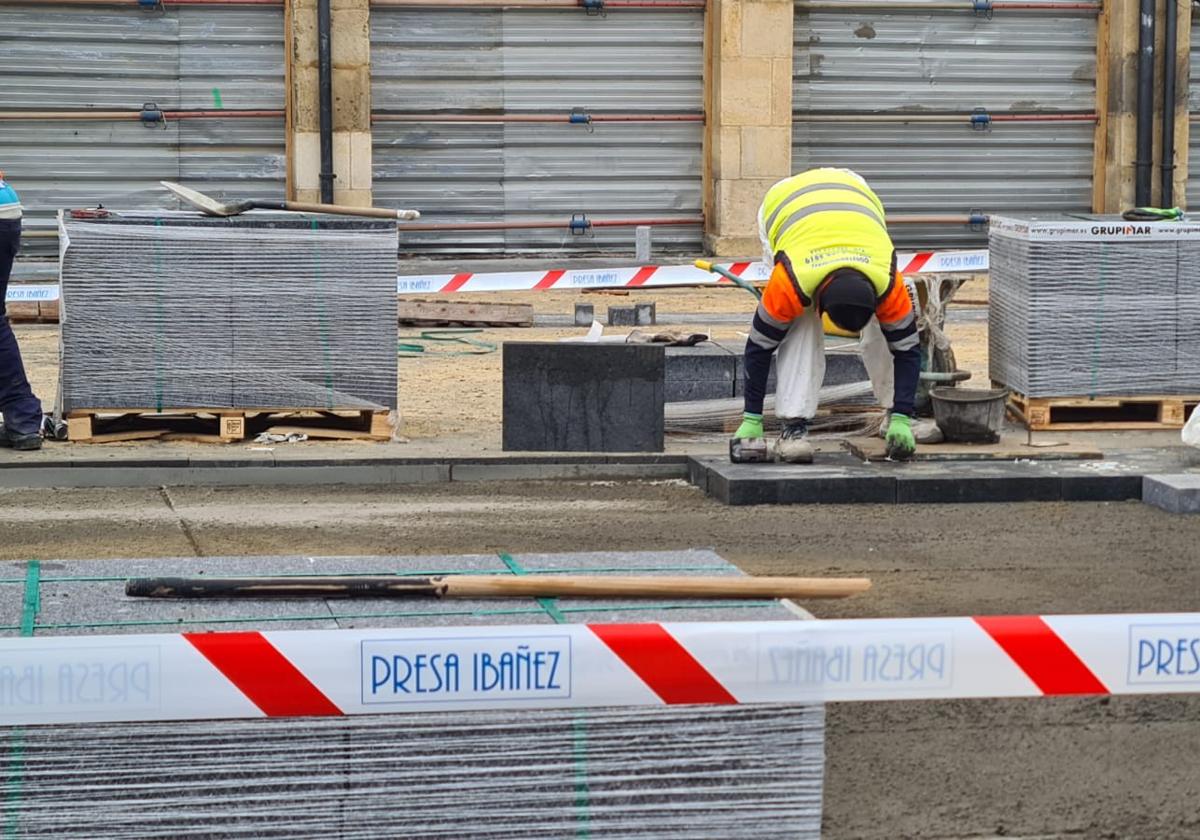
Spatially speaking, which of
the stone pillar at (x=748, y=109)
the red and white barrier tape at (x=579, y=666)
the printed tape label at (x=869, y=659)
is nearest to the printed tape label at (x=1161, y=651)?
the red and white barrier tape at (x=579, y=666)

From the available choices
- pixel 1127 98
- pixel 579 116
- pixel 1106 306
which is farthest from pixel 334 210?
pixel 1127 98

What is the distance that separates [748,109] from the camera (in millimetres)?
23578

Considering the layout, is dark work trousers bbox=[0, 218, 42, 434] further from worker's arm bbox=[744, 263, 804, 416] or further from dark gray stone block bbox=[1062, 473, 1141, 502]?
dark gray stone block bbox=[1062, 473, 1141, 502]

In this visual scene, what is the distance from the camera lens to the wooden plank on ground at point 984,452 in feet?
36.5

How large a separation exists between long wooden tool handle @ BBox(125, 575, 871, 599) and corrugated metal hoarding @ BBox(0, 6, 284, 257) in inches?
737

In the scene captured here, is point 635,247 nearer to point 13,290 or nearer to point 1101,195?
point 1101,195

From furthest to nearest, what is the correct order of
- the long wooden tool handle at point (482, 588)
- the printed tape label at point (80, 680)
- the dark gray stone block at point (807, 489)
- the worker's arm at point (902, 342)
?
the worker's arm at point (902, 342) < the dark gray stone block at point (807, 489) < the long wooden tool handle at point (482, 588) < the printed tape label at point (80, 680)

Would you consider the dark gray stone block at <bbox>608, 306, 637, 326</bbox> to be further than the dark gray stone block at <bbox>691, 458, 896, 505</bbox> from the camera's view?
Yes

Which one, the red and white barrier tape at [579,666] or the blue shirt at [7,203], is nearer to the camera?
the red and white barrier tape at [579,666]

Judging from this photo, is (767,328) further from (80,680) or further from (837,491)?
(80,680)

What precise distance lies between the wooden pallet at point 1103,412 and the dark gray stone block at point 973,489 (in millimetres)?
1711

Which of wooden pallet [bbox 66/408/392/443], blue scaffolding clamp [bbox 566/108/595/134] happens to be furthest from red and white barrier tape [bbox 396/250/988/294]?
wooden pallet [bbox 66/408/392/443]

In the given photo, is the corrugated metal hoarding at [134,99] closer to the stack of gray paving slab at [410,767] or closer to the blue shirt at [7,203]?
the blue shirt at [7,203]

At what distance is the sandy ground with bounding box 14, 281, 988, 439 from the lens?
13297 millimetres
